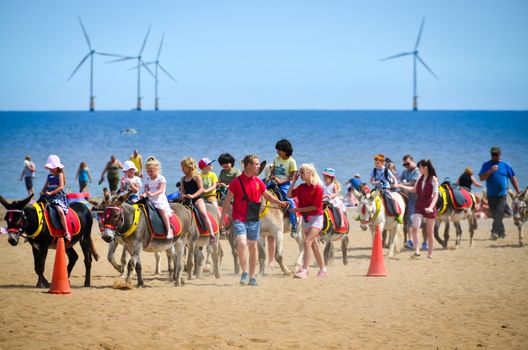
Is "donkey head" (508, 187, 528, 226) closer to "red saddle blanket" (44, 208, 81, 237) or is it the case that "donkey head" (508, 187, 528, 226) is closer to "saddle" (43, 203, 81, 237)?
"red saddle blanket" (44, 208, 81, 237)

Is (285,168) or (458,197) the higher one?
(285,168)

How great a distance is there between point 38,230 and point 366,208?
6.95 metres

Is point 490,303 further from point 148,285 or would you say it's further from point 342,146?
point 342,146

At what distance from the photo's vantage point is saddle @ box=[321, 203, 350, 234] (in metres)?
17.1

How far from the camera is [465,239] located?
2298 cm

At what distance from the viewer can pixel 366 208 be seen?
1784 centimetres

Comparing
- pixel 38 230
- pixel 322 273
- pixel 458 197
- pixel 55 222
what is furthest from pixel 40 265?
pixel 458 197

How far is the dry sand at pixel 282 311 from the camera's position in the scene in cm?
1077

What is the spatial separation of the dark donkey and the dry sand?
44 cm

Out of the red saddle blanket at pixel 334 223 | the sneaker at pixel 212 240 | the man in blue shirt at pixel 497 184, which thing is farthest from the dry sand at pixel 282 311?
the man in blue shirt at pixel 497 184

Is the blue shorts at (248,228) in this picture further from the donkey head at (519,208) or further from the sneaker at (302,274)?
the donkey head at (519,208)

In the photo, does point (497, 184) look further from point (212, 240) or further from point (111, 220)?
point (111, 220)

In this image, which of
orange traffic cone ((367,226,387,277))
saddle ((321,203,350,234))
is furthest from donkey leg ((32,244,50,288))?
orange traffic cone ((367,226,387,277))

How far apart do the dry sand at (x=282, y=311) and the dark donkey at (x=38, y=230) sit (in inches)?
17.5
